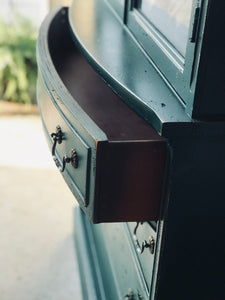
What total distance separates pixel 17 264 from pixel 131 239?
0.73 metres

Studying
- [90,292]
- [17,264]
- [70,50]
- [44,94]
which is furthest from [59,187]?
[44,94]

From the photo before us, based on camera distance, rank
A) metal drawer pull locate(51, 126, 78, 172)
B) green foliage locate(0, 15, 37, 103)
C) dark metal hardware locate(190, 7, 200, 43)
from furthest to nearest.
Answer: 1. green foliage locate(0, 15, 37, 103)
2. metal drawer pull locate(51, 126, 78, 172)
3. dark metal hardware locate(190, 7, 200, 43)

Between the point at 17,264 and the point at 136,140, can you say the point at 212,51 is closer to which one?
the point at 136,140

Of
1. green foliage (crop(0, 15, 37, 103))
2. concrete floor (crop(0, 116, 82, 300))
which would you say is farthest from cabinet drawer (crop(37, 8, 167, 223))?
green foliage (crop(0, 15, 37, 103))

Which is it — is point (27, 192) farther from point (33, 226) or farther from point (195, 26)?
point (195, 26)

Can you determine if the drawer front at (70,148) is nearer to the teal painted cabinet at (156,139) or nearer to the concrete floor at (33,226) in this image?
the teal painted cabinet at (156,139)

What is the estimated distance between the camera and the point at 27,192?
2082 mm

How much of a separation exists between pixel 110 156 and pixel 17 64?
2201 millimetres

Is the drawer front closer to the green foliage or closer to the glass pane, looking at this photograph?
the glass pane

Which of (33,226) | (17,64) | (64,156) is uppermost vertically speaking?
(64,156)

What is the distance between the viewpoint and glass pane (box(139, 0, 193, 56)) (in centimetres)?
77

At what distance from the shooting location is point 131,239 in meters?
1.05

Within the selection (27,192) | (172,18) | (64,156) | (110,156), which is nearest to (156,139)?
(110,156)

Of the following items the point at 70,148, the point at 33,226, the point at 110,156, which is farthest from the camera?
the point at 33,226
